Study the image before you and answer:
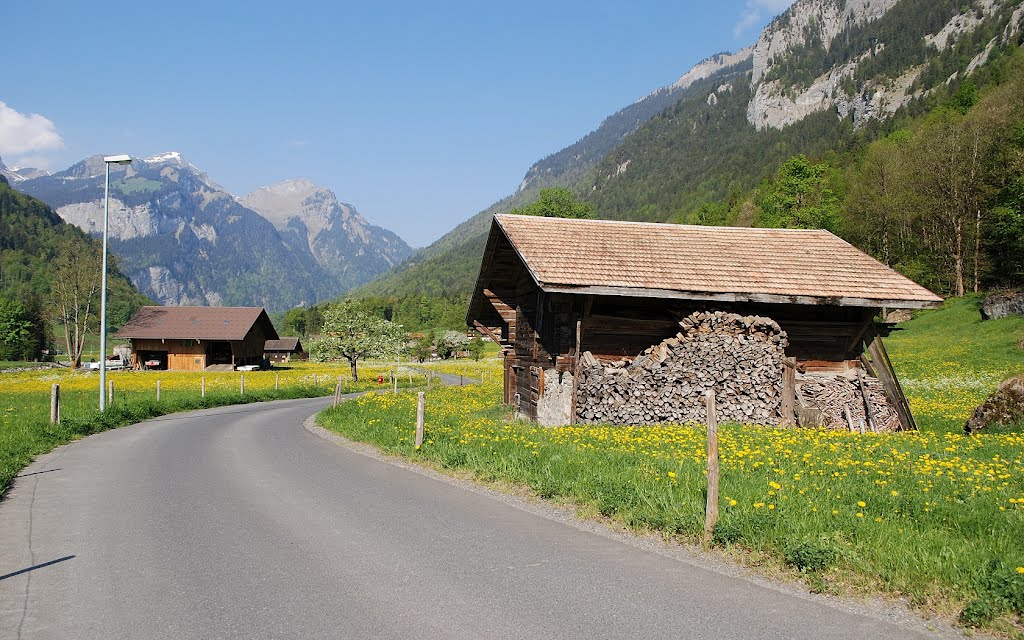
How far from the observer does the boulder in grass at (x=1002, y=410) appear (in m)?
15.8

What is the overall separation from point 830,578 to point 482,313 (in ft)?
80.2

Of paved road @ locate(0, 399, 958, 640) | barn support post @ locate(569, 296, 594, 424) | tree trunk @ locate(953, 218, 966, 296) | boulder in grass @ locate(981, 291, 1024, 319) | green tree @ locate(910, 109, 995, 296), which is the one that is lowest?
paved road @ locate(0, 399, 958, 640)

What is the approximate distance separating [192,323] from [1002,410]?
244 ft

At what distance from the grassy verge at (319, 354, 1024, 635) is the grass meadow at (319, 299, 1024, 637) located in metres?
0.02

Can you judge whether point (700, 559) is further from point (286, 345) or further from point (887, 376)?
point (286, 345)

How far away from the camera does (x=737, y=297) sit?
1772 centimetres

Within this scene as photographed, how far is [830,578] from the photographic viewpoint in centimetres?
642

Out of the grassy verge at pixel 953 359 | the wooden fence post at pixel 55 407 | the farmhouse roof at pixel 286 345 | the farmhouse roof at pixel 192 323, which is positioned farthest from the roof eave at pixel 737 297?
the farmhouse roof at pixel 286 345

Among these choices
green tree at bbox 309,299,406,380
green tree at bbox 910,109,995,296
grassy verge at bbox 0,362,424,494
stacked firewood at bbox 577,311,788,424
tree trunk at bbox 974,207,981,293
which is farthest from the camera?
green tree at bbox 309,299,406,380

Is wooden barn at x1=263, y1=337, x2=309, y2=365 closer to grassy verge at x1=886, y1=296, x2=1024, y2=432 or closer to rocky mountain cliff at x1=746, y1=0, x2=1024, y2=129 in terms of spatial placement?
grassy verge at x1=886, y1=296, x2=1024, y2=432

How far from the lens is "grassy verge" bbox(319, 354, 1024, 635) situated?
6.03 metres

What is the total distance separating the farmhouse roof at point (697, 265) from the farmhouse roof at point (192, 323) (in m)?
59.0

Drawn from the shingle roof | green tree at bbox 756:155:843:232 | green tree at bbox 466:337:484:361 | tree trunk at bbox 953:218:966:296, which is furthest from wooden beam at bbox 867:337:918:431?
green tree at bbox 466:337:484:361

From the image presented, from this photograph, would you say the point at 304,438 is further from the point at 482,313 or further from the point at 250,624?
the point at 250,624
